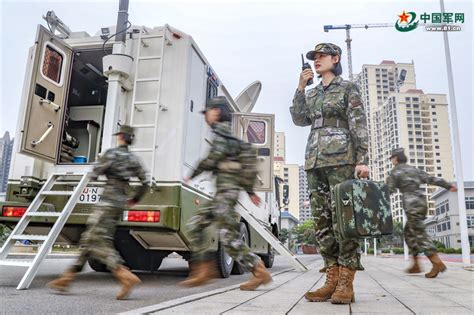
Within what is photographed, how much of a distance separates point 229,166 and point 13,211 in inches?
125

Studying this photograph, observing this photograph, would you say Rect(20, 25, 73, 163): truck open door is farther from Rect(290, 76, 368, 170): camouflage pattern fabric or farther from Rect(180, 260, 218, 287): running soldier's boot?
Rect(290, 76, 368, 170): camouflage pattern fabric

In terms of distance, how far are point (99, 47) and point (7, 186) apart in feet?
7.29

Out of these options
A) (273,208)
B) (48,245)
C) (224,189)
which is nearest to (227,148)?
(224,189)

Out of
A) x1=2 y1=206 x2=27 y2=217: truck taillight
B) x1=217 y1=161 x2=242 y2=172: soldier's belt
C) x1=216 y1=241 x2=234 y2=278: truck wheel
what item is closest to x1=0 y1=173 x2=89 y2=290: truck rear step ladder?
x1=2 y1=206 x2=27 y2=217: truck taillight

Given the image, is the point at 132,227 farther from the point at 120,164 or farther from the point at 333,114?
the point at 333,114

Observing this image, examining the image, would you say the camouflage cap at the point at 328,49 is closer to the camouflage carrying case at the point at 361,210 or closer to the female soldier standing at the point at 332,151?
the female soldier standing at the point at 332,151

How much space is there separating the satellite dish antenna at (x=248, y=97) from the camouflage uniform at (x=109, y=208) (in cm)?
456

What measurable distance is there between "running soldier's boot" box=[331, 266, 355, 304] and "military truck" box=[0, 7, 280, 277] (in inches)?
73.4

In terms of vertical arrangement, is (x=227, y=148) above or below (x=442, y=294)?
above

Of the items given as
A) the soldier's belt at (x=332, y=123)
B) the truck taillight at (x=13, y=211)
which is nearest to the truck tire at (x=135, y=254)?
the truck taillight at (x=13, y=211)

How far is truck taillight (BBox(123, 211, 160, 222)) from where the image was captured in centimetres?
441

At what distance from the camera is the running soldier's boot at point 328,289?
3.01 metres

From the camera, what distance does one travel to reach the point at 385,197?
9.68 ft

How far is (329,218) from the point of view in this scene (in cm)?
320
